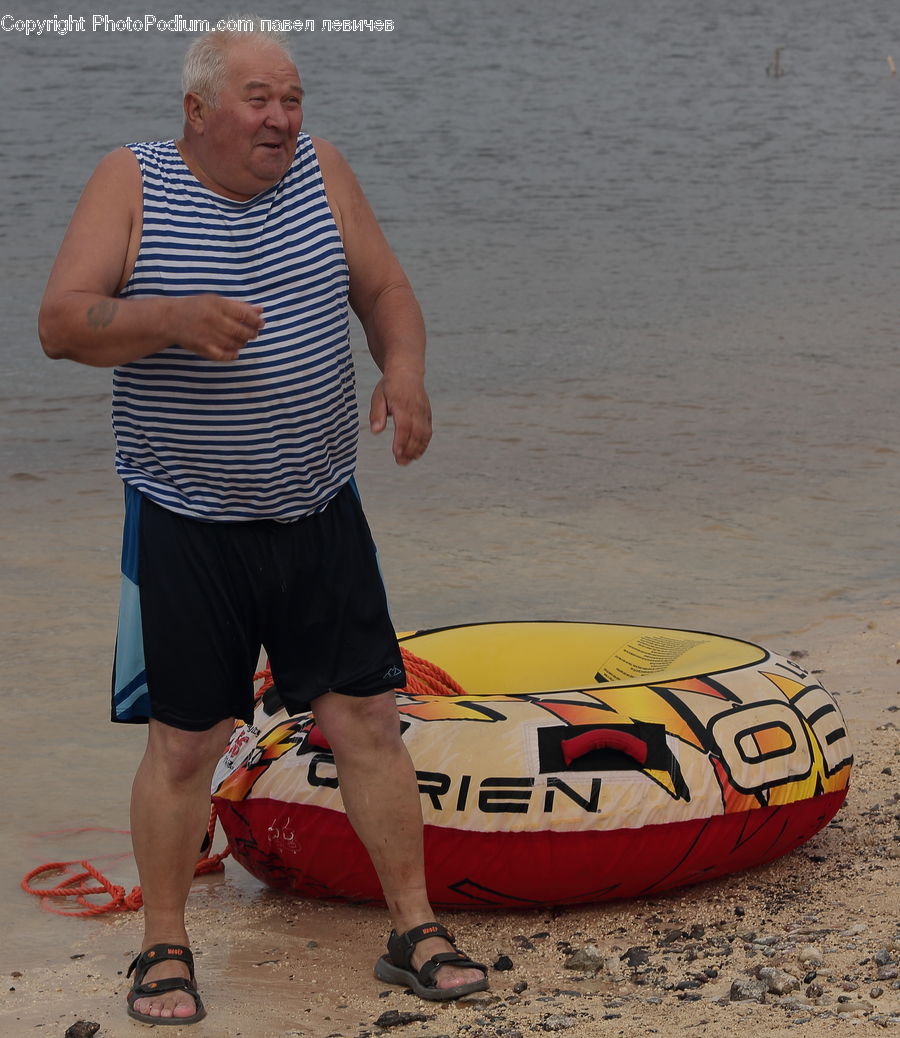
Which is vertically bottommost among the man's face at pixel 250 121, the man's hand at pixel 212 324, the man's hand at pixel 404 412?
the man's hand at pixel 404 412

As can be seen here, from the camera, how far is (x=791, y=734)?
13.6ft

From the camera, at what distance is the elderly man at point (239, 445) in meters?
3.18

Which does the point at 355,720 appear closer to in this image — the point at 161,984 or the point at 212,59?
the point at 161,984

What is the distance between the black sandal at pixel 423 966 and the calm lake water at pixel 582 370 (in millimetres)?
1780

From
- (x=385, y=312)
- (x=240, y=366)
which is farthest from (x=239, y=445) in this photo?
(x=385, y=312)

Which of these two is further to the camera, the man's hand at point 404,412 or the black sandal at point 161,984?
the black sandal at point 161,984

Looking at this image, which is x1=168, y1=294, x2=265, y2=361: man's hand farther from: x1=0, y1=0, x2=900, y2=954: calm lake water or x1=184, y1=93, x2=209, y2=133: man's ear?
x1=0, y1=0, x2=900, y2=954: calm lake water

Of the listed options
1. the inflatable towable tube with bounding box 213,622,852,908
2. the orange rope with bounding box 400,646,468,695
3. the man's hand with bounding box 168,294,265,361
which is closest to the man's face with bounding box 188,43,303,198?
the man's hand with bounding box 168,294,265,361

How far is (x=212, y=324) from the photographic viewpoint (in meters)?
2.97

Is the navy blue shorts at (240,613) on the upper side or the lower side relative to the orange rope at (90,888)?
upper

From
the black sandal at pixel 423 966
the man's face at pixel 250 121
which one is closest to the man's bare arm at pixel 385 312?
the man's face at pixel 250 121

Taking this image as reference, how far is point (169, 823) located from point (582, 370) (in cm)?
1056

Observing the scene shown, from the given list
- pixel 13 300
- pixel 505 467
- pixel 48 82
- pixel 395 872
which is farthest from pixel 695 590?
pixel 48 82

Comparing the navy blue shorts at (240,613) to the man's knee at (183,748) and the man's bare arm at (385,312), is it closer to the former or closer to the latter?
the man's knee at (183,748)
